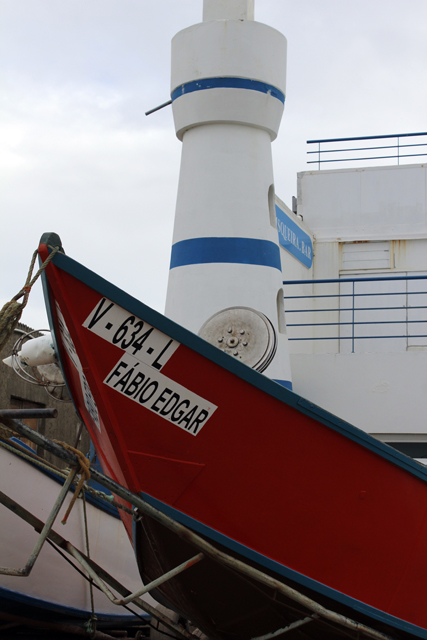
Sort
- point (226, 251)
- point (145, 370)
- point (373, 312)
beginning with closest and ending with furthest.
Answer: point (145, 370) → point (226, 251) → point (373, 312)

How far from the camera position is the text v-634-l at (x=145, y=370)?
4293mm

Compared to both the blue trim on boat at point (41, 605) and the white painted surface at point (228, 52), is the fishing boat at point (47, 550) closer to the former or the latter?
the blue trim on boat at point (41, 605)

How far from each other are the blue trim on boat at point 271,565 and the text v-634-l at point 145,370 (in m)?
0.51

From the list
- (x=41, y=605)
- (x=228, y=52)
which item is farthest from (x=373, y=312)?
(x=41, y=605)

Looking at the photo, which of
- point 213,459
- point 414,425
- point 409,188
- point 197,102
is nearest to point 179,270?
point 197,102

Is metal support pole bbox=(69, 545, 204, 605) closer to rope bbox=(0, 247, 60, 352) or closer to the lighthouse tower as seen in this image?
rope bbox=(0, 247, 60, 352)

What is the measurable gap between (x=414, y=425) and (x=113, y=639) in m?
4.07

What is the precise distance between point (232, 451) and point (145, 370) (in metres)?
0.72

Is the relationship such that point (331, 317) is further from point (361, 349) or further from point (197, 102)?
point (197, 102)

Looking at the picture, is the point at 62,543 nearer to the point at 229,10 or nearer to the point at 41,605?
the point at 41,605

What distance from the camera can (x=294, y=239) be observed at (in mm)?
11078

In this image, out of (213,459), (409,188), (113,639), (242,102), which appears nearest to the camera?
(213,459)

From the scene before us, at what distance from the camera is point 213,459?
441 centimetres

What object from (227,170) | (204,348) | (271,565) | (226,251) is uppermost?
(227,170)
